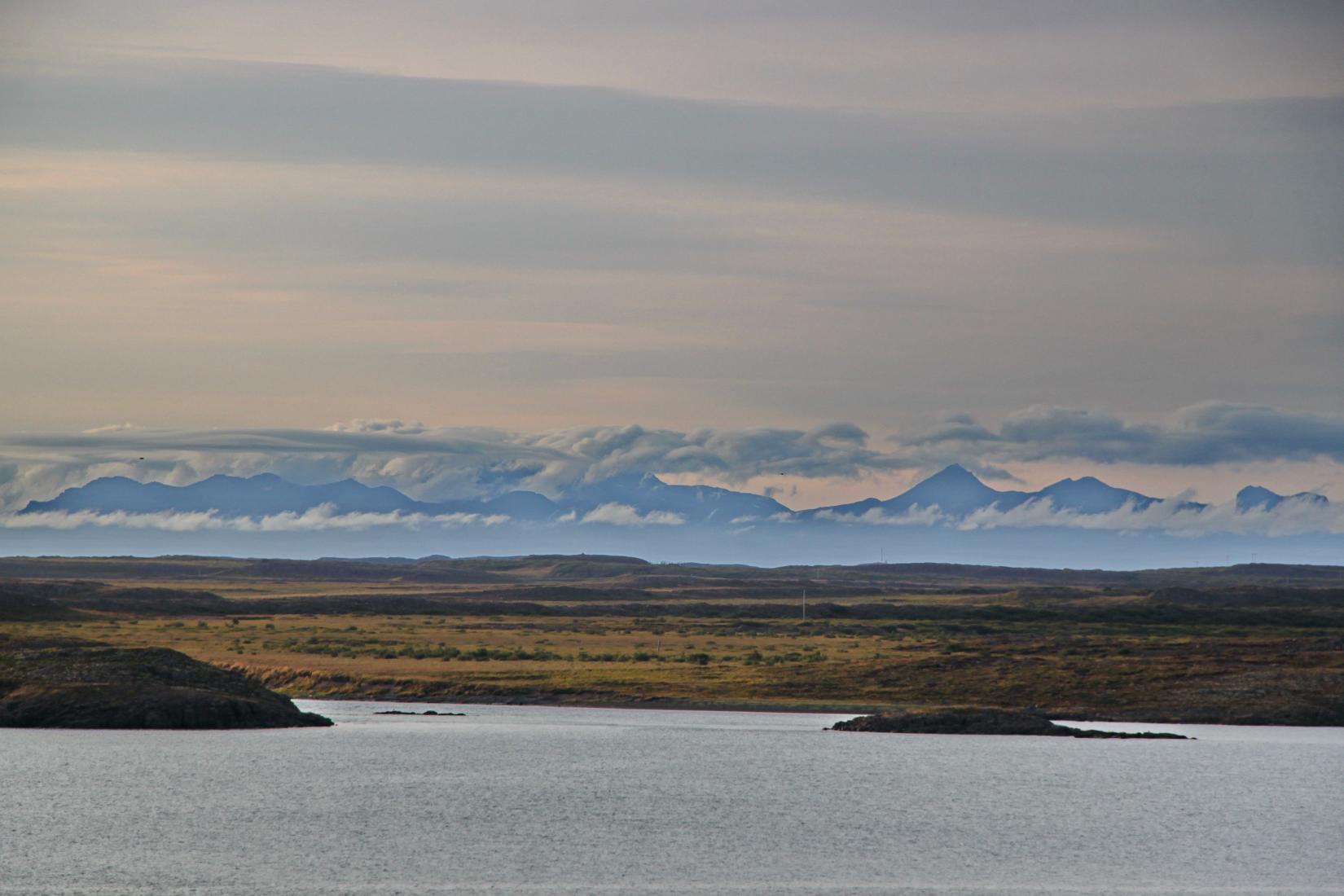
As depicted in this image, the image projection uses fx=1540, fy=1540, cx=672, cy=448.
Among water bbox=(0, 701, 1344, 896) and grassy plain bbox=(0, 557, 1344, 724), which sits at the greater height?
grassy plain bbox=(0, 557, 1344, 724)

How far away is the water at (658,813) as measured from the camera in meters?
37.8

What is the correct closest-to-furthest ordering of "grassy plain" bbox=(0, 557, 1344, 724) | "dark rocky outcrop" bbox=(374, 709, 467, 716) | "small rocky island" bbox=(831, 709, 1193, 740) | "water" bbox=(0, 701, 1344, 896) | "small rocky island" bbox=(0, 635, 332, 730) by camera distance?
1. "water" bbox=(0, 701, 1344, 896)
2. "small rocky island" bbox=(0, 635, 332, 730)
3. "small rocky island" bbox=(831, 709, 1193, 740)
4. "dark rocky outcrop" bbox=(374, 709, 467, 716)
5. "grassy plain" bbox=(0, 557, 1344, 724)

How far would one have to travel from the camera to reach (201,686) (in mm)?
68250

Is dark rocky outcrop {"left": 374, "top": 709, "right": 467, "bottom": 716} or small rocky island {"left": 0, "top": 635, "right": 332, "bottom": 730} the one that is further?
dark rocky outcrop {"left": 374, "top": 709, "right": 467, "bottom": 716}

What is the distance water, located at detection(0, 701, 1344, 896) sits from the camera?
37750mm

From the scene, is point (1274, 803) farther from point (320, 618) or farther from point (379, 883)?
point (320, 618)

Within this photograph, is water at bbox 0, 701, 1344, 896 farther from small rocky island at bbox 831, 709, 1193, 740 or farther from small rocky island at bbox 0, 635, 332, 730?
small rocky island at bbox 0, 635, 332, 730

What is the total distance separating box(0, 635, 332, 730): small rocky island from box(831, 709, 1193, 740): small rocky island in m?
25.0

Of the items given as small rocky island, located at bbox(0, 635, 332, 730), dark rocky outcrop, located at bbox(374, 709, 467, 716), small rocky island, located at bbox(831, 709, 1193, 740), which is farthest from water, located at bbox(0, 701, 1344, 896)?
dark rocky outcrop, located at bbox(374, 709, 467, 716)

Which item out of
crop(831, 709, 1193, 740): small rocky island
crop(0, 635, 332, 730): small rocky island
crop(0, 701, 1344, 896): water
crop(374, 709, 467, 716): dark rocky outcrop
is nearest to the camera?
crop(0, 701, 1344, 896): water

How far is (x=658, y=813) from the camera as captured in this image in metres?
47.1

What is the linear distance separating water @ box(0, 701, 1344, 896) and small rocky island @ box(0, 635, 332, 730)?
6.77 feet

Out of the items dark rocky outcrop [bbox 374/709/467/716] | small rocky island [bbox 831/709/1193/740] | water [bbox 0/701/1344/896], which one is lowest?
dark rocky outcrop [bbox 374/709/467/716]

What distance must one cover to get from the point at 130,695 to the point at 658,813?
95.4ft
